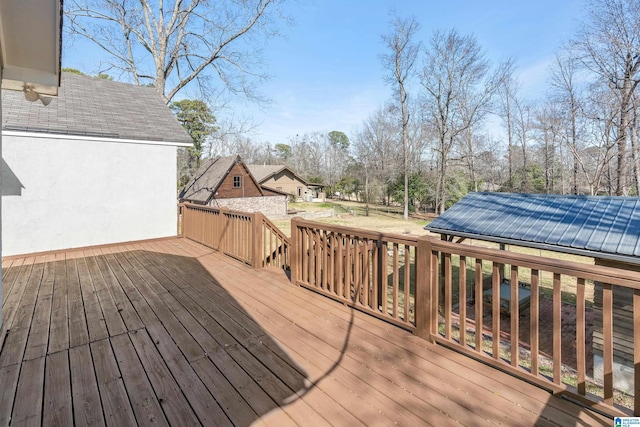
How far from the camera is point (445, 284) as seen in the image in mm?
2584

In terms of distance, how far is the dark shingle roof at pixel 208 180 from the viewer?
19.6 m

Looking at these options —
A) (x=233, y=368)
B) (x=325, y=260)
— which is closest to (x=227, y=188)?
(x=325, y=260)

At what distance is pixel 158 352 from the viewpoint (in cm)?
249

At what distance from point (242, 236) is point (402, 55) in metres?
21.4

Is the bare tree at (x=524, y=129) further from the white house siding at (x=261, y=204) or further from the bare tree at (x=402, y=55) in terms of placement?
the white house siding at (x=261, y=204)

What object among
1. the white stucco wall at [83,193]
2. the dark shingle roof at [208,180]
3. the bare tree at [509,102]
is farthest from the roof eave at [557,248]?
the bare tree at [509,102]

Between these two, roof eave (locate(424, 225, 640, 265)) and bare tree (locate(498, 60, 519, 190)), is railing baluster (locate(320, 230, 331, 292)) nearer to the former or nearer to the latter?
roof eave (locate(424, 225, 640, 265))

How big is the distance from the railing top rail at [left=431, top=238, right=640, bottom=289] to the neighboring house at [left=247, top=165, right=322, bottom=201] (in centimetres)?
3001

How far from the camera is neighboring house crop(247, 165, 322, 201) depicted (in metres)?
33.1

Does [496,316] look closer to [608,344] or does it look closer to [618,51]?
[608,344]

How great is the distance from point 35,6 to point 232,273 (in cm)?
363

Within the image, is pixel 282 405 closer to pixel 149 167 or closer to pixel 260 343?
pixel 260 343

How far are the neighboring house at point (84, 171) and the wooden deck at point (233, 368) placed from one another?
9.79 ft

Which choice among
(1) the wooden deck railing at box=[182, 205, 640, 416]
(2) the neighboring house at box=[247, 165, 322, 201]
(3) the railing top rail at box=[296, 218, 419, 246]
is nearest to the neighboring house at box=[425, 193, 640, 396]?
(1) the wooden deck railing at box=[182, 205, 640, 416]
